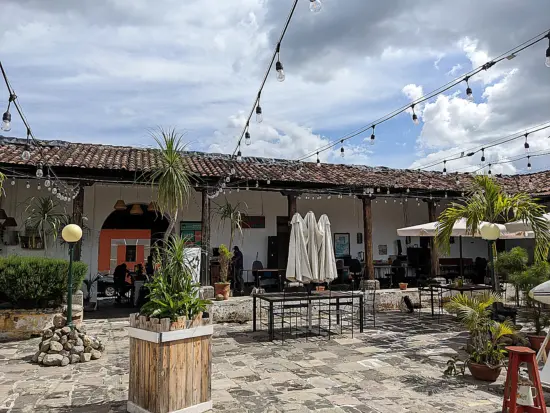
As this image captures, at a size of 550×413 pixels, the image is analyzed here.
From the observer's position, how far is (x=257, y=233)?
43.4 feet

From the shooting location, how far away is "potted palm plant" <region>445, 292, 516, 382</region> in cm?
491

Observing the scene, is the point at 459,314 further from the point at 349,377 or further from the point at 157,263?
the point at 157,263

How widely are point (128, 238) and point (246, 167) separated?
516 cm

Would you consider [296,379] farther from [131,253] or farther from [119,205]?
[131,253]

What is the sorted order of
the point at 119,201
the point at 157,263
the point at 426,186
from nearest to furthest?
the point at 157,263, the point at 119,201, the point at 426,186

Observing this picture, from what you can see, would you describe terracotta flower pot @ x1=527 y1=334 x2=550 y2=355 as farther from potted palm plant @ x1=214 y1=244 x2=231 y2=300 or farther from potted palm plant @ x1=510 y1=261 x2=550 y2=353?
potted palm plant @ x1=214 y1=244 x2=231 y2=300

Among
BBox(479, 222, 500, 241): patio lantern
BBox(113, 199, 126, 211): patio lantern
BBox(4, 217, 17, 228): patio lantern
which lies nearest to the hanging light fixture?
BBox(4, 217, 17, 228): patio lantern

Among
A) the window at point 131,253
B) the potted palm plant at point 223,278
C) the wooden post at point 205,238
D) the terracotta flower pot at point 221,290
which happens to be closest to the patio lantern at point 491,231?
the potted palm plant at point 223,278

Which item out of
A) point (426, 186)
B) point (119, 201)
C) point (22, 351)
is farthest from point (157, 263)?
point (426, 186)

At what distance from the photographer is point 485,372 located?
4.89 metres

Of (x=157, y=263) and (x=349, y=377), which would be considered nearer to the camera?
(x=157, y=263)

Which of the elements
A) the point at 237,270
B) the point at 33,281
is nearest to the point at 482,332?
the point at 33,281

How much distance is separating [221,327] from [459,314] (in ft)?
15.7

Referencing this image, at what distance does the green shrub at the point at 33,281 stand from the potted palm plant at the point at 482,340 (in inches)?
258
